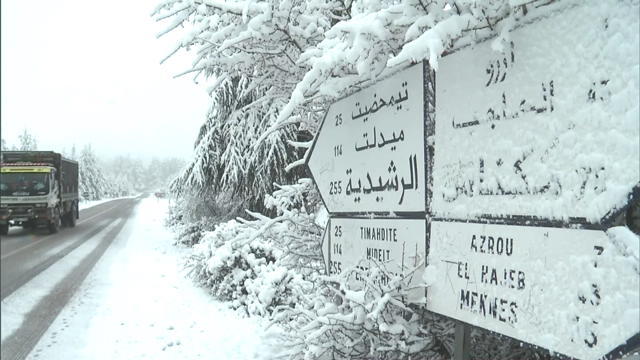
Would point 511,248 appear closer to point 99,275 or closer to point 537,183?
point 537,183

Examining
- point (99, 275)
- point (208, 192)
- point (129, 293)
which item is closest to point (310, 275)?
point (129, 293)

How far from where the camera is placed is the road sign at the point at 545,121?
1.64 meters

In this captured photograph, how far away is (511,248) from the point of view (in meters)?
2.05

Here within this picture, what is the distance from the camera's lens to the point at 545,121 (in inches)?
75.8

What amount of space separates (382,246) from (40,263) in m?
1.79

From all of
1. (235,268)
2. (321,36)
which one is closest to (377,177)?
(321,36)

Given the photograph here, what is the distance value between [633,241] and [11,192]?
1.86m

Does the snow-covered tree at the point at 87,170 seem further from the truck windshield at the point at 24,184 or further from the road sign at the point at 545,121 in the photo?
the road sign at the point at 545,121

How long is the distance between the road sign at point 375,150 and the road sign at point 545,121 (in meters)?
0.25

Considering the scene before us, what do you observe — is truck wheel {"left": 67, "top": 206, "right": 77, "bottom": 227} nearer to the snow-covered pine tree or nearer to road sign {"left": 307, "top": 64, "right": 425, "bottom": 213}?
the snow-covered pine tree

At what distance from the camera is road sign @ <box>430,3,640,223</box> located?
1644 millimetres

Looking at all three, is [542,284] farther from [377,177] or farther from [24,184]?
[24,184]

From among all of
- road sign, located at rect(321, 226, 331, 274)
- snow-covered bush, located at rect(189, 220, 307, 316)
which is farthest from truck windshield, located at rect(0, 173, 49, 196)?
snow-covered bush, located at rect(189, 220, 307, 316)

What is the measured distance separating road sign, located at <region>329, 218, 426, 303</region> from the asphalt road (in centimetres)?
164
